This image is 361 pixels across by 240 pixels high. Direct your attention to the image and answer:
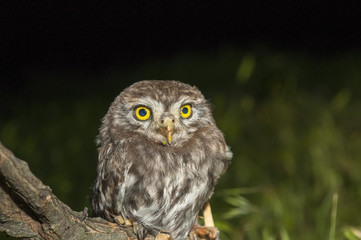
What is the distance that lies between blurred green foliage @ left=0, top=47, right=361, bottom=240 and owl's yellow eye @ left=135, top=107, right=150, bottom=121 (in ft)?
3.00

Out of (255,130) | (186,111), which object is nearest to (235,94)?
(255,130)

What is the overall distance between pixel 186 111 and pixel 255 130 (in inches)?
144

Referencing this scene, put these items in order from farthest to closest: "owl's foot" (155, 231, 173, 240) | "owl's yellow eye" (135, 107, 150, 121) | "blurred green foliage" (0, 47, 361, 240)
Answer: "blurred green foliage" (0, 47, 361, 240) < "owl's yellow eye" (135, 107, 150, 121) < "owl's foot" (155, 231, 173, 240)

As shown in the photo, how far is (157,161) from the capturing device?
2.13 m

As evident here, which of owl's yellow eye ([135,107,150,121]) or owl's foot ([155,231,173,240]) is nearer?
owl's foot ([155,231,173,240])

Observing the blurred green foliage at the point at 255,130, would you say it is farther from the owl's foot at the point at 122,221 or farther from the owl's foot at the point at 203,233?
the owl's foot at the point at 122,221

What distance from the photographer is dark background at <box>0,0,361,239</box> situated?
4.23 metres

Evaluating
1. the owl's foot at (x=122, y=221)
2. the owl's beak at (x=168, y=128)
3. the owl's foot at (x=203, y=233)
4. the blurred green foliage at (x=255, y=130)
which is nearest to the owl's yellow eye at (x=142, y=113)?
the owl's beak at (x=168, y=128)

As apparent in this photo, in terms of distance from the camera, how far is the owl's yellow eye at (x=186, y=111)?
2.25m

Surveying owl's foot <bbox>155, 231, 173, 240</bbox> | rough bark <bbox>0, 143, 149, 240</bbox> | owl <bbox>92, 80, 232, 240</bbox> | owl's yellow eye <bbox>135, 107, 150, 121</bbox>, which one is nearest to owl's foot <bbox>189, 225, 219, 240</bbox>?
owl <bbox>92, 80, 232, 240</bbox>

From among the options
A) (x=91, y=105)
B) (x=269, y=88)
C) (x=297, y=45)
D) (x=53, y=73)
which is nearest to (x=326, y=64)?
(x=297, y=45)

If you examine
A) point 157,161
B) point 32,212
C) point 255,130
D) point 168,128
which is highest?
point 168,128

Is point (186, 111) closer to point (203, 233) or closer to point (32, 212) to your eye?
point (203, 233)

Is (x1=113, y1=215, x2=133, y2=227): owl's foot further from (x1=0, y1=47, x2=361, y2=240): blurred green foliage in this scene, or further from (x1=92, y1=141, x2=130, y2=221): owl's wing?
(x1=0, y1=47, x2=361, y2=240): blurred green foliage
